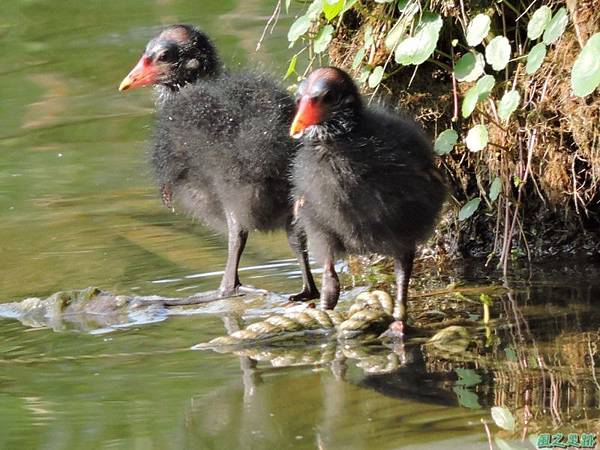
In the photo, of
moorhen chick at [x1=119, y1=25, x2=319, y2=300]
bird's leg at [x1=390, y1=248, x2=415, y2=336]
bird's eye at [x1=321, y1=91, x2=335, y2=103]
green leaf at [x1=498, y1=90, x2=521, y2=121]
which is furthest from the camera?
moorhen chick at [x1=119, y1=25, x2=319, y2=300]

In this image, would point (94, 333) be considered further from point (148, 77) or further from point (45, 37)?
point (45, 37)

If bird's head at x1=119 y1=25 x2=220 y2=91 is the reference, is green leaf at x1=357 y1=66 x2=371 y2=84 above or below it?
below

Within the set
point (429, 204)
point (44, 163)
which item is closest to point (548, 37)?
point (429, 204)

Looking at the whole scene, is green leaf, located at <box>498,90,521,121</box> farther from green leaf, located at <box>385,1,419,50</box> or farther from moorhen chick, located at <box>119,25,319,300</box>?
moorhen chick, located at <box>119,25,319,300</box>

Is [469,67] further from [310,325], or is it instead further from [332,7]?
[310,325]

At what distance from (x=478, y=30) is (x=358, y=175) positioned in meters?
0.64

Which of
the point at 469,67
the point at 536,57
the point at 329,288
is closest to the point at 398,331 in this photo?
→ the point at 329,288

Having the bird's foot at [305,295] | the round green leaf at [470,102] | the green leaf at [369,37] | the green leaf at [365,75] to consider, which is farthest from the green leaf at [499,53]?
the bird's foot at [305,295]

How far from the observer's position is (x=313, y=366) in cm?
410

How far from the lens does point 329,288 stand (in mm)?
4789

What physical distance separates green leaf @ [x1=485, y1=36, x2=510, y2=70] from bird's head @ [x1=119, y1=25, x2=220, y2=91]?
4.97 feet

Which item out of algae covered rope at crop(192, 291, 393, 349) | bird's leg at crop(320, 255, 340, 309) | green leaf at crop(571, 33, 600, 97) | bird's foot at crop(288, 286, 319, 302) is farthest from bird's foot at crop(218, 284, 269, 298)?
green leaf at crop(571, 33, 600, 97)

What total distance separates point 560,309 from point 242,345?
4.04 ft

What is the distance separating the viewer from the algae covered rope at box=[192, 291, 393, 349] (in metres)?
4.39
